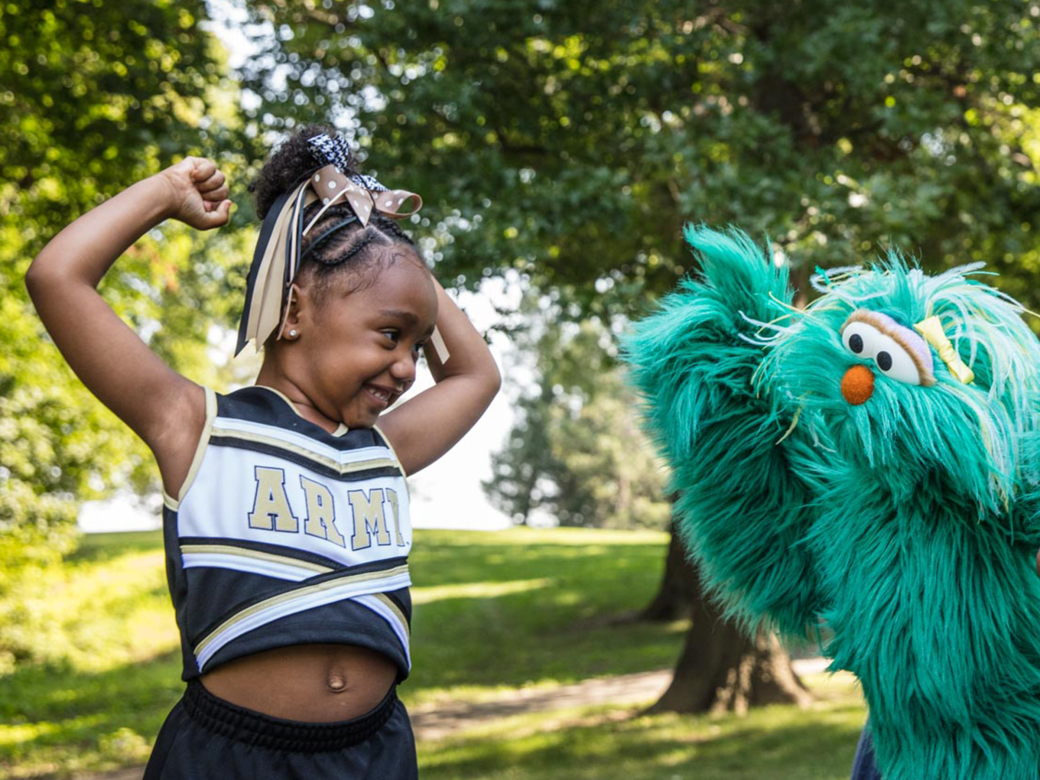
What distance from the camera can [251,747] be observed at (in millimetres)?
1653

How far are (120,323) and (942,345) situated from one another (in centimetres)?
142

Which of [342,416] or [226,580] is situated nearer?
[226,580]

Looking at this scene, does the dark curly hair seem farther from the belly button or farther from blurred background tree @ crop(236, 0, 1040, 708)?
blurred background tree @ crop(236, 0, 1040, 708)

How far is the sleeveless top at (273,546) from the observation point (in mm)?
1674

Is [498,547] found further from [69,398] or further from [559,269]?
[559,269]

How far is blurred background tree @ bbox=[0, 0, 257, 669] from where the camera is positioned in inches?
282

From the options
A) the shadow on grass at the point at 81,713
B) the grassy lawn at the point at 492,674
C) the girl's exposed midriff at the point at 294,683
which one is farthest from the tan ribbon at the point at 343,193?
the shadow on grass at the point at 81,713

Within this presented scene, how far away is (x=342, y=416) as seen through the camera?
1898 millimetres

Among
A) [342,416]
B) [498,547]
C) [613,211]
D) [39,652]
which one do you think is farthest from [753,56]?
[498,547]

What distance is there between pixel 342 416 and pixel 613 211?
4.61 metres

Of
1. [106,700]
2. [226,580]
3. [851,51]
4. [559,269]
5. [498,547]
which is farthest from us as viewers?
[498,547]

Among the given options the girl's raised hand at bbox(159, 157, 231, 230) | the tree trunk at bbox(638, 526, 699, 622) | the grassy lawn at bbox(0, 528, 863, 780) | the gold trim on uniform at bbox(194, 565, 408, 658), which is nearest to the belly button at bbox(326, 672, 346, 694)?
the gold trim on uniform at bbox(194, 565, 408, 658)

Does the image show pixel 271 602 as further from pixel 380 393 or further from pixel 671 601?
pixel 671 601

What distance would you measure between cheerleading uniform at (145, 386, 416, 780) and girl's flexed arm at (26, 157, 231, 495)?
2.0 inches
